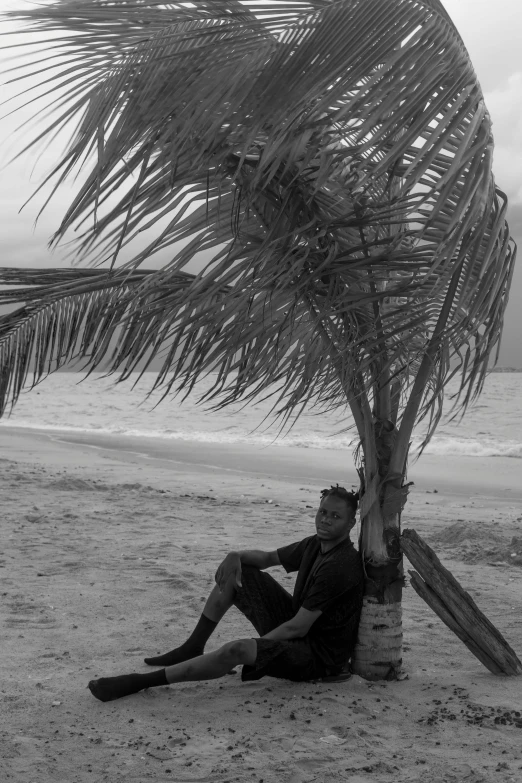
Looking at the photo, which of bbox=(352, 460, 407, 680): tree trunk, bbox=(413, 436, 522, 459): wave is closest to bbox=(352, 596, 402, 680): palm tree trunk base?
bbox=(352, 460, 407, 680): tree trunk

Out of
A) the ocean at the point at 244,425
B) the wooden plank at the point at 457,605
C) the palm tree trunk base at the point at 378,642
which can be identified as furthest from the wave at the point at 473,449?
the palm tree trunk base at the point at 378,642

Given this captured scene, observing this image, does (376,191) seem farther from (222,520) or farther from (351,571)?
(222,520)

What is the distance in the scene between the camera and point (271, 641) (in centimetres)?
347

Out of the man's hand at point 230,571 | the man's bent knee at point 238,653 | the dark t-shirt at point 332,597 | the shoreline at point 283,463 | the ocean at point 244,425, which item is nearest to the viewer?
the man's bent knee at point 238,653

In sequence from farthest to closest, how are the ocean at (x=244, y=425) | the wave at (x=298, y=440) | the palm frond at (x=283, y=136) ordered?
the ocean at (x=244, y=425) → the wave at (x=298, y=440) → the palm frond at (x=283, y=136)

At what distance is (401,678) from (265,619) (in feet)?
2.39

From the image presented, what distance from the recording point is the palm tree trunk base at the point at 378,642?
3.63 metres

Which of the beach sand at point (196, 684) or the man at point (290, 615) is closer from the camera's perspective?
the beach sand at point (196, 684)

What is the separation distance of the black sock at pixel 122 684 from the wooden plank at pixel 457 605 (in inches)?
50.3

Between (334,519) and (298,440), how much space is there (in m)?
15.2

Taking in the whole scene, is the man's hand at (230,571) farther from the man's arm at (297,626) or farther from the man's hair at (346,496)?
the man's hair at (346,496)

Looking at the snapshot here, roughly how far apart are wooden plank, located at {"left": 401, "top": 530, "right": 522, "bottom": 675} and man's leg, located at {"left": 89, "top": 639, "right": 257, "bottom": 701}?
0.86 meters

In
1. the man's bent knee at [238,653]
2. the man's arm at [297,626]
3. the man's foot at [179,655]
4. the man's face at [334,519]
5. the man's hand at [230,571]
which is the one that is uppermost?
the man's face at [334,519]

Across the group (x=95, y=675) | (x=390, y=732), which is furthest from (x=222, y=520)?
(x=390, y=732)
